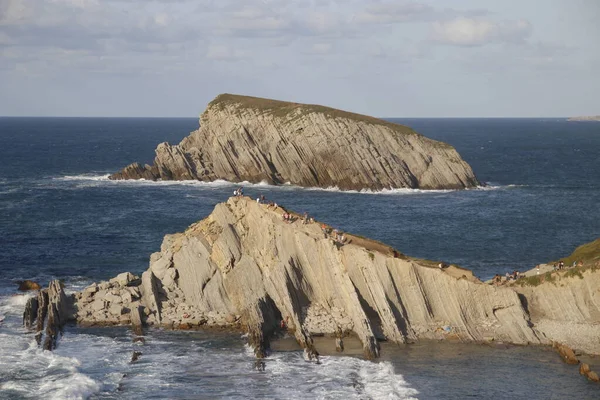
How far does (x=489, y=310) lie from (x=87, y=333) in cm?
2782

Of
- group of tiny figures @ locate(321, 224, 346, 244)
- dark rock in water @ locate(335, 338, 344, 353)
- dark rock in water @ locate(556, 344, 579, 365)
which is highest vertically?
group of tiny figures @ locate(321, 224, 346, 244)

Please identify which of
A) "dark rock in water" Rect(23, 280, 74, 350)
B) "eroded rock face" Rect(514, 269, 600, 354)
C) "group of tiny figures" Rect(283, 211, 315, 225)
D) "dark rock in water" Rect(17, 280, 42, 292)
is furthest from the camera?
"dark rock in water" Rect(17, 280, 42, 292)

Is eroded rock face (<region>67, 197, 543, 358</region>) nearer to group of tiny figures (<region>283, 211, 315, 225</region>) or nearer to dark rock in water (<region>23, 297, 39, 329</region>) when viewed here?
group of tiny figures (<region>283, 211, 315, 225</region>)

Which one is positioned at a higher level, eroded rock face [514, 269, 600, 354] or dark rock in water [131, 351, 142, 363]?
eroded rock face [514, 269, 600, 354]

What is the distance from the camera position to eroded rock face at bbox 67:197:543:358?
171ft

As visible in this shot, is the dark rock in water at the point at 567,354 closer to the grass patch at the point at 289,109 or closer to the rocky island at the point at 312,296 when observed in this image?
the rocky island at the point at 312,296

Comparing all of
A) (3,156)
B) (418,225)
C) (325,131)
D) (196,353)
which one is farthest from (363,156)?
(3,156)

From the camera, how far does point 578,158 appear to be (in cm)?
19162

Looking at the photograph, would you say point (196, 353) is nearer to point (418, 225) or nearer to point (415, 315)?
point (415, 315)

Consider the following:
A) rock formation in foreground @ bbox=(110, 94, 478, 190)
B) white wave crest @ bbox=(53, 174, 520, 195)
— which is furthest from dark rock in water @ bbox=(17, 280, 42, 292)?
rock formation in foreground @ bbox=(110, 94, 478, 190)

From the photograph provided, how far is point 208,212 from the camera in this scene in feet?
335

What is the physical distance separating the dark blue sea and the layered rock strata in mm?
1970

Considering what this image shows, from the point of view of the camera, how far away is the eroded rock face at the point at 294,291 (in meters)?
52.2

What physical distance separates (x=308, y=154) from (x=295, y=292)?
7958cm
